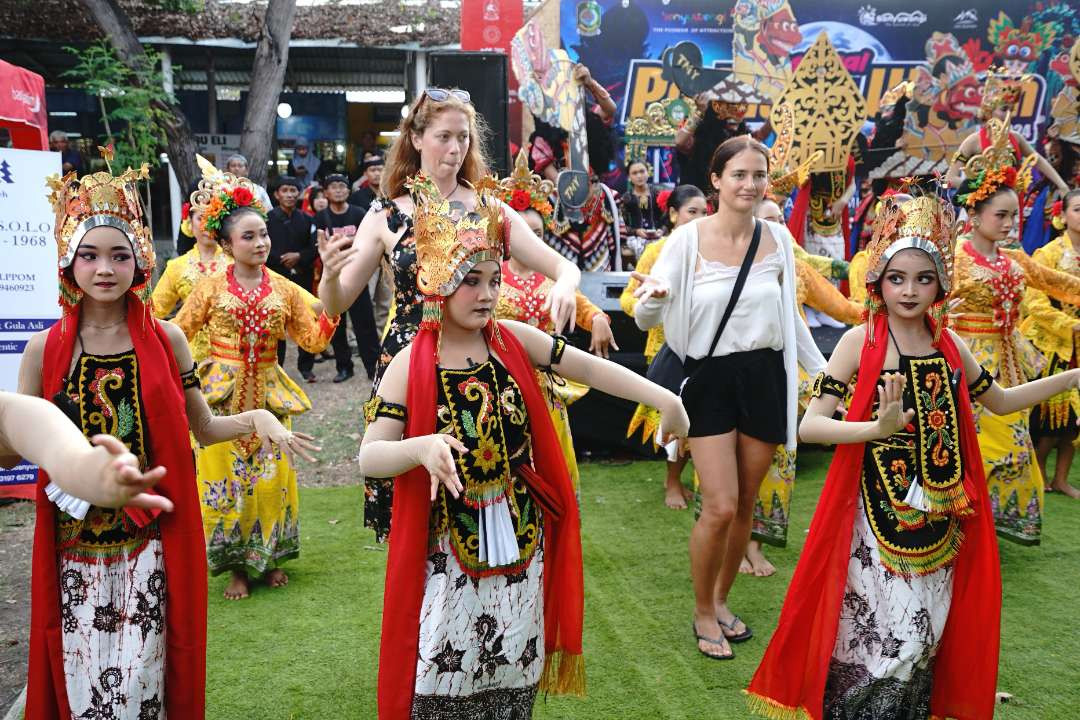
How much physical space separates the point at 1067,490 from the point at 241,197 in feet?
19.1

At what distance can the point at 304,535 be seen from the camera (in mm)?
5430

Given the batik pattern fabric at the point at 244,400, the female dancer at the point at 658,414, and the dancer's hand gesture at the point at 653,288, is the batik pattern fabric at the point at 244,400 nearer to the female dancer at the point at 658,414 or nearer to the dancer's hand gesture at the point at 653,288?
the dancer's hand gesture at the point at 653,288

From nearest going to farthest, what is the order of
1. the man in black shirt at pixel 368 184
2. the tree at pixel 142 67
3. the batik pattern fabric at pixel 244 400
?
1. the batik pattern fabric at pixel 244 400
2. the man in black shirt at pixel 368 184
3. the tree at pixel 142 67

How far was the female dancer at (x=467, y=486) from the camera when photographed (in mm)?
2457

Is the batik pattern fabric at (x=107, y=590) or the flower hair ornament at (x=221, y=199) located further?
the flower hair ornament at (x=221, y=199)

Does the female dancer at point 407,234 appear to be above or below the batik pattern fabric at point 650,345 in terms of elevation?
above

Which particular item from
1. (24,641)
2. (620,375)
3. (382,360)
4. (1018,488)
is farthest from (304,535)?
(1018,488)

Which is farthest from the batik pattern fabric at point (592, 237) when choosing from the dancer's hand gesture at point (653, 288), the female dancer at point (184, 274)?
the dancer's hand gesture at point (653, 288)

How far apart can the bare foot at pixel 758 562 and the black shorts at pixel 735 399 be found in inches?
54.8

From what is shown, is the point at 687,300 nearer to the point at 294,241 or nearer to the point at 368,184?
the point at 294,241

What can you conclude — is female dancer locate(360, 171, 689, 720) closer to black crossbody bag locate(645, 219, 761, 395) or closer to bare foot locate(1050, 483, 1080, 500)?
black crossbody bag locate(645, 219, 761, 395)

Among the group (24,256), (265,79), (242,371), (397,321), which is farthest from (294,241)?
(397,321)

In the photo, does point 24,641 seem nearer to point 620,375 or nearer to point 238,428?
point 238,428

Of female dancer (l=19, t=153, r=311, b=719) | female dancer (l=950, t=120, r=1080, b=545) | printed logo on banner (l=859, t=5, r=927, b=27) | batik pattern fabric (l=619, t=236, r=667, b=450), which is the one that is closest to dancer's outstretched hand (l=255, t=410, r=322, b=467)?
female dancer (l=19, t=153, r=311, b=719)
